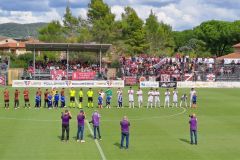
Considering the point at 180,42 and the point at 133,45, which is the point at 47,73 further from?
the point at 180,42

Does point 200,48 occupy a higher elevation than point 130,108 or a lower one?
higher

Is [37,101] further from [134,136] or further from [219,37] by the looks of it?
[219,37]

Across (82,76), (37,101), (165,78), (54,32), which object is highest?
(54,32)

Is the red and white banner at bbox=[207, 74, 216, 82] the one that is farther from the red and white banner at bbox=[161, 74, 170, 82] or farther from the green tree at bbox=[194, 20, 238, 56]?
the green tree at bbox=[194, 20, 238, 56]

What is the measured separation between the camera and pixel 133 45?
97.1 meters

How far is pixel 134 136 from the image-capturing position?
25859 mm

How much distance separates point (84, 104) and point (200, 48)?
86.8 m

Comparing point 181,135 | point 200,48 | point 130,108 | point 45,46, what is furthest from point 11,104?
point 200,48

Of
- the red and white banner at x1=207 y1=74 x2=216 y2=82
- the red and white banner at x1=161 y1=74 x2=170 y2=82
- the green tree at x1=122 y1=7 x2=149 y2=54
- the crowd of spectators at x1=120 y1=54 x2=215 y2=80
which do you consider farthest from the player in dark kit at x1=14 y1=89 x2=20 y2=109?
the green tree at x1=122 y1=7 x2=149 y2=54

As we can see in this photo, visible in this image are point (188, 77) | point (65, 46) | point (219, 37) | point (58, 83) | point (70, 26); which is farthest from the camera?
point (219, 37)

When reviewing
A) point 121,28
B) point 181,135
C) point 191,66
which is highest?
point 121,28

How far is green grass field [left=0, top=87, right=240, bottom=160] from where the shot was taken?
2152cm

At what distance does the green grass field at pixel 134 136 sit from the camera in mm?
21516

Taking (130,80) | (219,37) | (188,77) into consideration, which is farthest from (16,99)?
(219,37)
